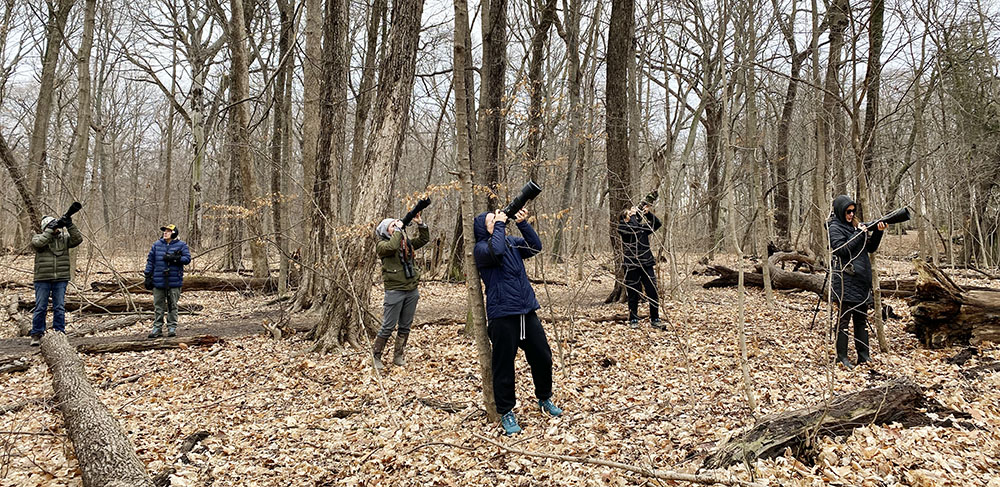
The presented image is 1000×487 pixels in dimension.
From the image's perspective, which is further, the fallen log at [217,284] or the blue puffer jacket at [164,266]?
the fallen log at [217,284]

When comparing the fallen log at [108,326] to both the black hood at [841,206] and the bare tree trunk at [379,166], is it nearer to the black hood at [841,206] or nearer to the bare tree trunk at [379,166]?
the bare tree trunk at [379,166]

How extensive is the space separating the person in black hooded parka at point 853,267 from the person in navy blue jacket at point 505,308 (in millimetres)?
2948

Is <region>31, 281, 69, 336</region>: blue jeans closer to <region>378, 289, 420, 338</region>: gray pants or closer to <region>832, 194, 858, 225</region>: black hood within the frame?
<region>378, 289, 420, 338</region>: gray pants

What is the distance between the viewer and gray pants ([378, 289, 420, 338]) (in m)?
5.91

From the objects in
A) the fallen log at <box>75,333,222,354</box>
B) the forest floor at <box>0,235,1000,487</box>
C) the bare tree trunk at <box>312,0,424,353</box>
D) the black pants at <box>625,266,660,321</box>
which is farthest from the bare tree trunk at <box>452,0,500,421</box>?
the fallen log at <box>75,333,222,354</box>

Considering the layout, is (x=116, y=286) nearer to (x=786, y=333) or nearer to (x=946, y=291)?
(x=786, y=333)

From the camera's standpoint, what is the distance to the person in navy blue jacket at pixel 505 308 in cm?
380

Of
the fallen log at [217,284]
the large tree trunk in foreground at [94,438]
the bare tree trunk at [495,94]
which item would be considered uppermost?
the bare tree trunk at [495,94]

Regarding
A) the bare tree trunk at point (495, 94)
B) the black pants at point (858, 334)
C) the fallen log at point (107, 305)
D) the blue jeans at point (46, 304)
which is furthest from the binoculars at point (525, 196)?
the fallen log at point (107, 305)

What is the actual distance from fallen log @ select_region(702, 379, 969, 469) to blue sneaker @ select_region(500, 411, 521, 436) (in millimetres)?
1318

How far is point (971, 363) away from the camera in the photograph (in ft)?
15.8

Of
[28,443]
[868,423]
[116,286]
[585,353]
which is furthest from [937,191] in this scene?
[116,286]

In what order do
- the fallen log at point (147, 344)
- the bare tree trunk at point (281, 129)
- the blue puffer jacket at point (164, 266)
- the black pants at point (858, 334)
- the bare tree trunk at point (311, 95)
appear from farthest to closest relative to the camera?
1. the bare tree trunk at point (281, 129)
2. the bare tree trunk at point (311, 95)
3. the blue puffer jacket at point (164, 266)
4. the fallen log at point (147, 344)
5. the black pants at point (858, 334)

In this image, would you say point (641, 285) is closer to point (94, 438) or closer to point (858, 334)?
point (858, 334)
